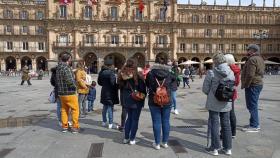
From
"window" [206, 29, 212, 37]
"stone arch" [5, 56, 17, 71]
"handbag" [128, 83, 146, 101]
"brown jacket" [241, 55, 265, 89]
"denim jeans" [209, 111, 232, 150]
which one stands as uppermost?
"window" [206, 29, 212, 37]

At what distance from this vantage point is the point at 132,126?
652 cm

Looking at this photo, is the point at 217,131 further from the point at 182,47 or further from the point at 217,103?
the point at 182,47

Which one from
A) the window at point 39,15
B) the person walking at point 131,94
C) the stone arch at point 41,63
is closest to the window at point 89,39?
the stone arch at point 41,63

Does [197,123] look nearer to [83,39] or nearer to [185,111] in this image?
[185,111]

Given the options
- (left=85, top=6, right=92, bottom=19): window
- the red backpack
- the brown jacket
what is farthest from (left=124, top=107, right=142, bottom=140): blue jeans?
(left=85, top=6, right=92, bottom=19): window

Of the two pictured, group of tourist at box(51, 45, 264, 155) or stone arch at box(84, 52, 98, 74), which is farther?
stone arch at box(84, 52, 98, 74)

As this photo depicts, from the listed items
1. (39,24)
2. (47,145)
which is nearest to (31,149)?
(47,145)

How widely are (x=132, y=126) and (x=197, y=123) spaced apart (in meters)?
2.81

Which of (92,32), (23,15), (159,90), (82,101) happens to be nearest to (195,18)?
(92,32)

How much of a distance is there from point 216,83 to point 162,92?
1.03 m

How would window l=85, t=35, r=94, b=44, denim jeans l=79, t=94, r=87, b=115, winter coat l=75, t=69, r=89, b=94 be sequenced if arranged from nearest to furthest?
winter coat l=75, t=69, r=89, b=94 < denim jeans l=79, t=94, r=87, b=115 < window l=85, t=35, r=94, b=44

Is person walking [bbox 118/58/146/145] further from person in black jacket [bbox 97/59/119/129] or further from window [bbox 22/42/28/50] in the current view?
window [bbox 22/42/28/50]

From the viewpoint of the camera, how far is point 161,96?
19.2 feet

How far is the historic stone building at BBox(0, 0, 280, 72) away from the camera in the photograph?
52750mm
